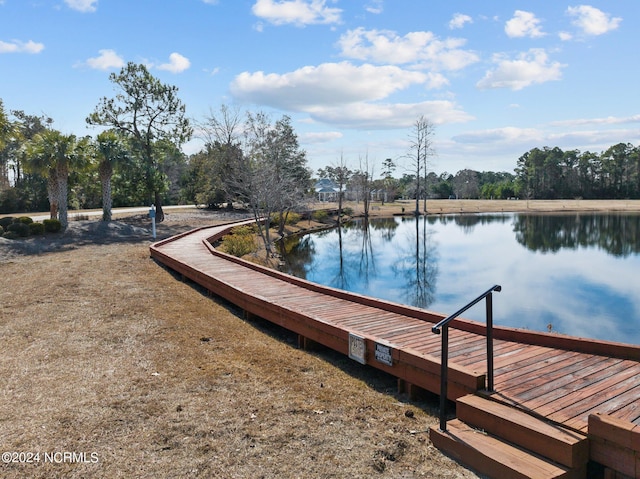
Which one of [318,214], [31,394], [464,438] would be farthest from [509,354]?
[318,214]

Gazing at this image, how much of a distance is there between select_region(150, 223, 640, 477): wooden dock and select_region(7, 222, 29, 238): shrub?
42.2 feet

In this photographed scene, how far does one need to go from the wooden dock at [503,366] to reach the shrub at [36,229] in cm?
1323

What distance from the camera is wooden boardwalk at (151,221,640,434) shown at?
11.9 ft

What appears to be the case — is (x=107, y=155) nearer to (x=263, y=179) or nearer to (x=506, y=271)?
(x=263, y=179)

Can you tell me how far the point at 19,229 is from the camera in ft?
54.3

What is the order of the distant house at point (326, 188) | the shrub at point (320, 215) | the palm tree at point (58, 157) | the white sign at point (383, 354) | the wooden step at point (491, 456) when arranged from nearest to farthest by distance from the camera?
the wooden step at point (491, 456)
the white sign at point (383, 354)
the palm tree at point (58, 157)
the shrub at point (320, 215)
the distant house at point (326, 188)

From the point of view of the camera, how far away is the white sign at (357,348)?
522 cm

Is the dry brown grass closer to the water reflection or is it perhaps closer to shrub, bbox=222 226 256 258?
shrub, bbox=222 226 256 258

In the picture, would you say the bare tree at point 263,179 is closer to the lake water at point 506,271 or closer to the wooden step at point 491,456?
the lake water at point 506,271

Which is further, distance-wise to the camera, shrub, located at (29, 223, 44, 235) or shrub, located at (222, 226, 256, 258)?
shrub, located at (222, 226, 256, 258)

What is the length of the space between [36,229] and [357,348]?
16371 mm

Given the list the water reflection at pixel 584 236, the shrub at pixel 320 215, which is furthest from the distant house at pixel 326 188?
the water reflection at pixel 584 236

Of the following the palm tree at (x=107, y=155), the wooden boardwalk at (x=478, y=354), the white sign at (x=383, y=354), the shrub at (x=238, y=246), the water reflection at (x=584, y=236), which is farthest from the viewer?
the water reflection at (x=584, y=236)

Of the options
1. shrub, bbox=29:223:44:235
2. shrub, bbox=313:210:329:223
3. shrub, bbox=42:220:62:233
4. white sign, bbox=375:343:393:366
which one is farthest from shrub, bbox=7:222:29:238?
shrub, bbox=313:210:329:223
